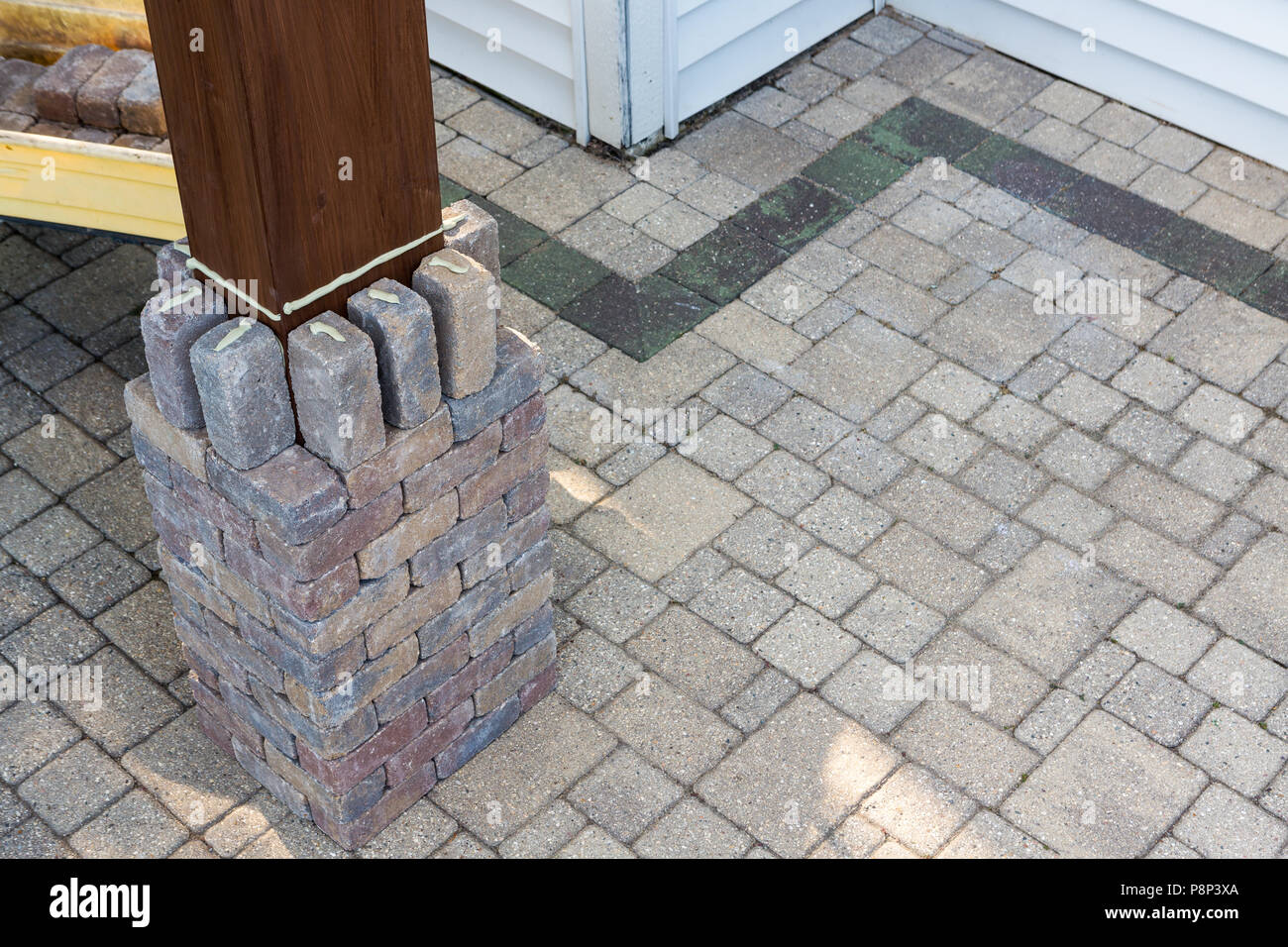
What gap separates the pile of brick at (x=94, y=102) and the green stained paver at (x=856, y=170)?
2874mm

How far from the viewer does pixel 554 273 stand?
20.6 feet

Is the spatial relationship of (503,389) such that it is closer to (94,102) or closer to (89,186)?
(89,186)

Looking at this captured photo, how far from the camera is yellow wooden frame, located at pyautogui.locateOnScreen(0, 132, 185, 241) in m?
4.93

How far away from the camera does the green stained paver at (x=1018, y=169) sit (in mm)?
6688

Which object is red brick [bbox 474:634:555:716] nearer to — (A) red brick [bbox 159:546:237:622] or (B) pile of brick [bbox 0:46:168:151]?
(A) red brick [bbox 159:546:237:622]

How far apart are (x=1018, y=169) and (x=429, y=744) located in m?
3.99

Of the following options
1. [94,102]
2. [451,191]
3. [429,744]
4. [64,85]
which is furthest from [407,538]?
[451,191]

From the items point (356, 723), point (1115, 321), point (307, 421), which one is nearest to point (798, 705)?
point (356, 723)

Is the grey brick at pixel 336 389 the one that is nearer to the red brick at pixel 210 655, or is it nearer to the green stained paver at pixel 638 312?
the red brick at pixel 210 655

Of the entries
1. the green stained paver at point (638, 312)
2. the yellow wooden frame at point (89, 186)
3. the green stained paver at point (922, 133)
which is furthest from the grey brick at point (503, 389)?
the green stained paver at point (922, 133)

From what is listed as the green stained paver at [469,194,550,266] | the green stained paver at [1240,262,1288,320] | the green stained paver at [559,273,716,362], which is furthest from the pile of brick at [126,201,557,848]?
the green stained paver at [1240,262,1288,320]

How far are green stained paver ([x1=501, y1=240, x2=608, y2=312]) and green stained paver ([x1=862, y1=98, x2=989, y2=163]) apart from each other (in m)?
1.60

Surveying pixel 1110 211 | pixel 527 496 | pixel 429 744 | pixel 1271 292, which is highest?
pixel 527 496
